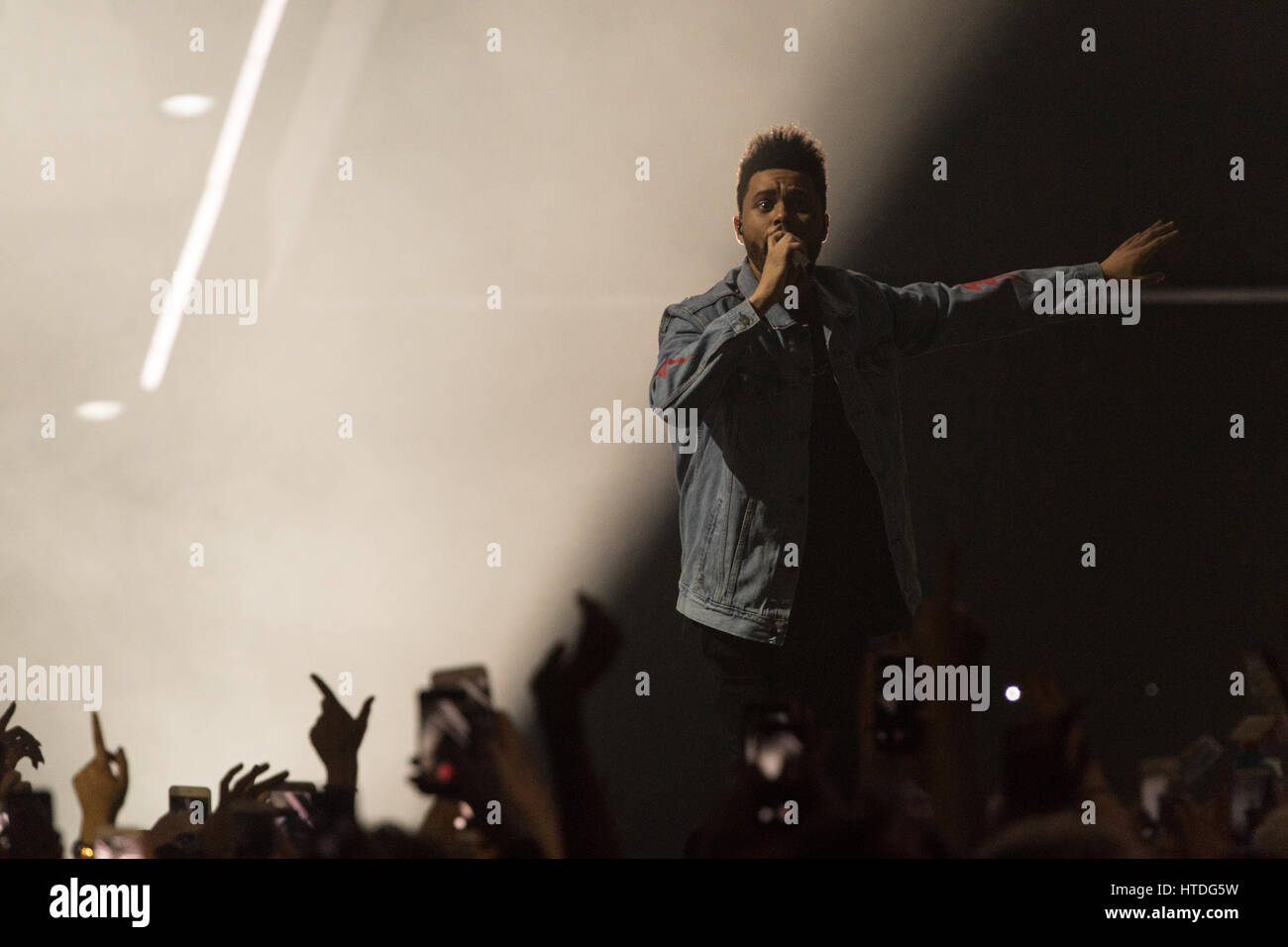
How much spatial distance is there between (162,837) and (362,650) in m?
0.58

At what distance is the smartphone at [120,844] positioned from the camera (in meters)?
2.75

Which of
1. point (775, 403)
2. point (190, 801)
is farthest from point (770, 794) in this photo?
point (190, 801)

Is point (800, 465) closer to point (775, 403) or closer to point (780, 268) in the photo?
point (775, 403)

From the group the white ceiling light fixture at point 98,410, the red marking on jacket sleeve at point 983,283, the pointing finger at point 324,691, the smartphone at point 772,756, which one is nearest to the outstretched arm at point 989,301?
the red marking on jacket sleeve at point 983,283

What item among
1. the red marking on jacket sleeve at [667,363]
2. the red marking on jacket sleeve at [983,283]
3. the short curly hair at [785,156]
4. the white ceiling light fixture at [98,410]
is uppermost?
the short curly hair at [785,156]

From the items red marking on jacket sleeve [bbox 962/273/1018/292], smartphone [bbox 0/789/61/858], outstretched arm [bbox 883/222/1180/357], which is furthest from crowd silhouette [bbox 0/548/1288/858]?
red marking on jacket sleeve [bbox 962/273/1018/292]

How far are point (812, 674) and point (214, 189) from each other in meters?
1.78

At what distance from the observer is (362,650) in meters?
2.99

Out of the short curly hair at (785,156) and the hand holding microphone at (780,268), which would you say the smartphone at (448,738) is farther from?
the short curly hair at (785,156)

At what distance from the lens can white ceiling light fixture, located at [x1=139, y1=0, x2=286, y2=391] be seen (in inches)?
120

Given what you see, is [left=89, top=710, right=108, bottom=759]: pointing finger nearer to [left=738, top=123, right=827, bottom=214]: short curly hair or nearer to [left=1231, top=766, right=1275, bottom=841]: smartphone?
[left=738, top=123, right=827, bottom=214]: short curly hair
